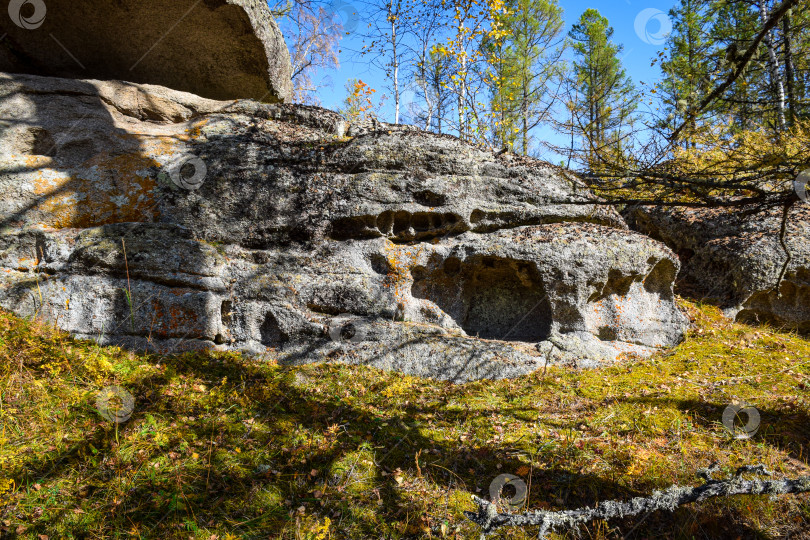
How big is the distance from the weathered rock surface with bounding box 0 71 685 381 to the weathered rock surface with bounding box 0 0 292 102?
2.98 feet

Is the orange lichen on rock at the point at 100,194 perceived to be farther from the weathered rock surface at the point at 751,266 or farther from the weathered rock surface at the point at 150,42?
the weathered rock surface at the point at 751,266

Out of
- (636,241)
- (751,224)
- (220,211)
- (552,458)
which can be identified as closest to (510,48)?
(751,224)

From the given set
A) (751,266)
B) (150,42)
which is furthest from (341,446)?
(751,266)

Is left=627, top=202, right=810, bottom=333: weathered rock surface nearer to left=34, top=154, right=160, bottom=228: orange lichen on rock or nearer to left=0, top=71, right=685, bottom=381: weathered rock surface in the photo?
left=0, top=71, right=685, bottom=381: weathered rock surface

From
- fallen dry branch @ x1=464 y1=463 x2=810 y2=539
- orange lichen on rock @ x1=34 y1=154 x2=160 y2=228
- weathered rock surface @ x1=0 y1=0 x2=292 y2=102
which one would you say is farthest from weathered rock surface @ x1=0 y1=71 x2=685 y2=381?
fallen dry branch @ x1=464 y1=463 x2=810 y2=539

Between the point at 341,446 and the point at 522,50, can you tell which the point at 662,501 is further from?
the point at 522,50

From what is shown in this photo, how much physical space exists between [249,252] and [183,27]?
434 centimetres

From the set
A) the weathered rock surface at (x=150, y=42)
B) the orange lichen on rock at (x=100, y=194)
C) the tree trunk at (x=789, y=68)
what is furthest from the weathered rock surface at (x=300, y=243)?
the tree trunk at (x=789, y=68)

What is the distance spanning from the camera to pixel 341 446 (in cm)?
398

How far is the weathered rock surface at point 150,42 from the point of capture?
7.04 metres

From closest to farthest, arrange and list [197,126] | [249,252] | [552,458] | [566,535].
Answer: [566,535], [552,458], [249,252], [197,126]

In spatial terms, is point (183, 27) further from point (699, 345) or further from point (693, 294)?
point (693, 294)

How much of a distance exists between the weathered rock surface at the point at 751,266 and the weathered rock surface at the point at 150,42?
8.67 meters

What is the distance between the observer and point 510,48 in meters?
19.8
